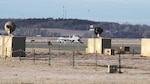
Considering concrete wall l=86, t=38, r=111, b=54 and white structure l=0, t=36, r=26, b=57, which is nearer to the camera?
white structure l=0, t=36, r=26, b=57

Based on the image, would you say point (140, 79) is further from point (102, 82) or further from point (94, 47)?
point (94, 47)

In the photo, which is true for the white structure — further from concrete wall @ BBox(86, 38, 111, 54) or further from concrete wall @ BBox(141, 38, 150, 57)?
concrete wall @ BBox(141, 38, 150, 57)

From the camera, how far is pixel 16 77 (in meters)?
31.3

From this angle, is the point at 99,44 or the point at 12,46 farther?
the point at 99,44

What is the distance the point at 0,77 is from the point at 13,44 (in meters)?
24.9

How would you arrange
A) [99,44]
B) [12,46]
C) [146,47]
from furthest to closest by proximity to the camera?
[99,44], [146,47], [12,46]

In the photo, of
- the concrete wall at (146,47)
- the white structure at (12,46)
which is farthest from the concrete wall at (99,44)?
the white structure at (12,46)

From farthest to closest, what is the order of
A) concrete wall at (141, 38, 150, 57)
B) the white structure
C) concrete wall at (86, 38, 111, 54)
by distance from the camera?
concrete wall at (86, 38, 111, 54)
concrete wall at (141, 38, 150, 57)
the white structure

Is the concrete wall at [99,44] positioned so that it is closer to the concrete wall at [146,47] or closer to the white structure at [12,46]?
the concrete wall at [146,47]

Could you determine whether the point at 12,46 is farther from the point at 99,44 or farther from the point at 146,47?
the point at 146,47

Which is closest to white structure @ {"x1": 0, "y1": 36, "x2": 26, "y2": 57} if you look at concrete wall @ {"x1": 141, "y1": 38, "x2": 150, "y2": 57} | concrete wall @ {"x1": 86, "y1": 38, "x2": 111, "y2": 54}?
concrete wall @ {"x1": 86, "y1": 38, "x2": 111, "y2": 54}

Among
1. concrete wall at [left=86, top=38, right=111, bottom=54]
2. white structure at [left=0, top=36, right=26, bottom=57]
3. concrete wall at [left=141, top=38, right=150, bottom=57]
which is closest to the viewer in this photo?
white structure at [left=0, top=36, right=26, bottom=57]

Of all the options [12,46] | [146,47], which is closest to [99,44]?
[146,47]

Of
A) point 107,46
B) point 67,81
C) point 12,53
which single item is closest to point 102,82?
point 67,81
